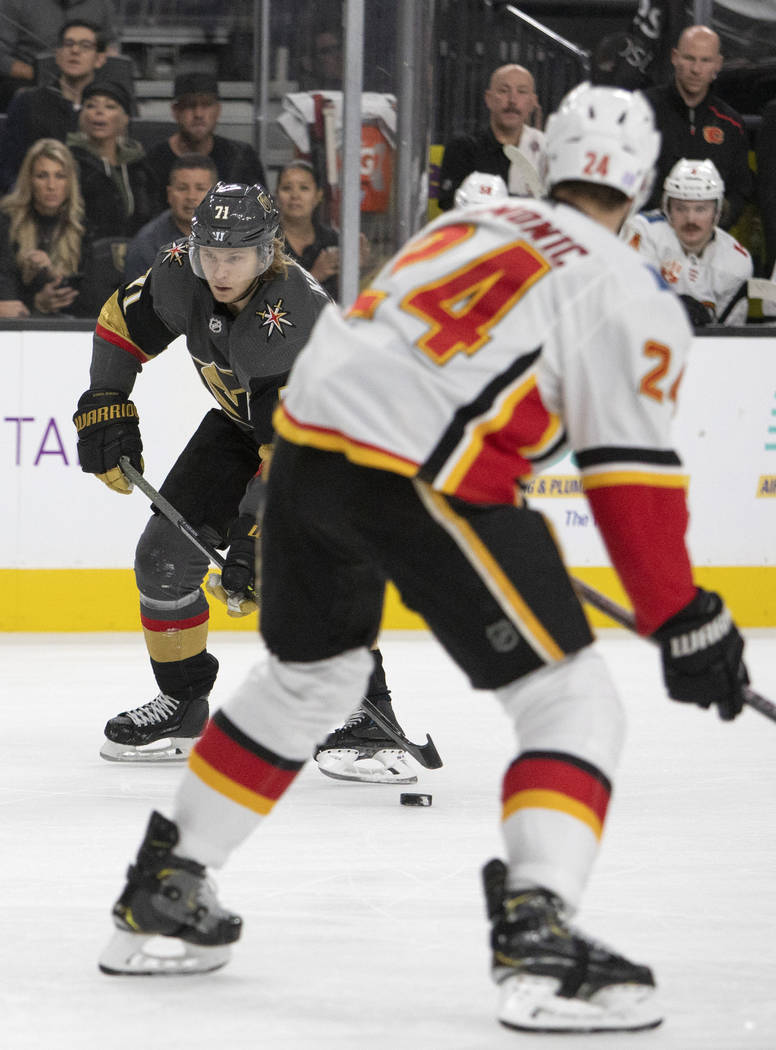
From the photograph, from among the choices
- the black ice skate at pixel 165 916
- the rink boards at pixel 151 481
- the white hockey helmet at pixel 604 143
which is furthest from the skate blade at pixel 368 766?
the rink boards at pixel 151 481

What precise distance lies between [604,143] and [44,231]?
12.3 ft

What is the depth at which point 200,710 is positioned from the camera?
3.82m

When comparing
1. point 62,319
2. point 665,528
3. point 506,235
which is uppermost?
point 506,235

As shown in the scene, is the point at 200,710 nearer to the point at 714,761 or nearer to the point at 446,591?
the point at 714,761

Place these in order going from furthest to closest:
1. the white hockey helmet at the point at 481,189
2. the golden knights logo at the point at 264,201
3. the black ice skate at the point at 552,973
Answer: the white hockey helmet at the point at 481,189
the golden knights logo at the point at 264,201
the black ice skate at the point at 552,973

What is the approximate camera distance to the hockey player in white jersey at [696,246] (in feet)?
19.1

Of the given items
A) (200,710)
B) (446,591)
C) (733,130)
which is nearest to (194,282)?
(200,710)

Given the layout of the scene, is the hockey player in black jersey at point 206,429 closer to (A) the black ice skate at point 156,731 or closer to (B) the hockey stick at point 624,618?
(A) the black ice skate at point 156,731

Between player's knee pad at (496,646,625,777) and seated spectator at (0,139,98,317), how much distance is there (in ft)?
12.2

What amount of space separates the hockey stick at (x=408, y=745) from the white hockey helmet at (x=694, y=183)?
9.19 feet

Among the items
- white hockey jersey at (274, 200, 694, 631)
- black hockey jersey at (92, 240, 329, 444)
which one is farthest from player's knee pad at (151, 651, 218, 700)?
white hockey jersey at (274, 200, 694, 631)

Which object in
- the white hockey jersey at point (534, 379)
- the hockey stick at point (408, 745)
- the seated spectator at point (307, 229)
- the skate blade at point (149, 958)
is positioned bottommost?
the hockey stick at point (408, 745)

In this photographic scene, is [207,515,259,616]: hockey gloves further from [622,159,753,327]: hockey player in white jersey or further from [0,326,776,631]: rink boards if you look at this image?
[622,159,753,327]: hockey player in white jersey

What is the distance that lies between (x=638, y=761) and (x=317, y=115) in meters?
2.60
